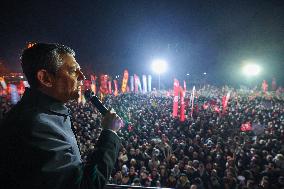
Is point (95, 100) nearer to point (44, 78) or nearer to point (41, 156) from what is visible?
point (44, 78)

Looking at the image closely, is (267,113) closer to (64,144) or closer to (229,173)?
(229,173)

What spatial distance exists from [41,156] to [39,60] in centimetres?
67

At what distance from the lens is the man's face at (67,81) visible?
179cm

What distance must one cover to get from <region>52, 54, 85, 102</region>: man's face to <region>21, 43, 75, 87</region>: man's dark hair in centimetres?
4

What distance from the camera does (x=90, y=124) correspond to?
52.3 ft

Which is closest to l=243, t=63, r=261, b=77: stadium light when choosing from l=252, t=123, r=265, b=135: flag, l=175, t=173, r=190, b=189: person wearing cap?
l=252, t=123, r=265, b=135: flag

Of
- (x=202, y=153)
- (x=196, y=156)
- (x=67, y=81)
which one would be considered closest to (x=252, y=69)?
(x=202, y=153)

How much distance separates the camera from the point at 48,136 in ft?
4.88

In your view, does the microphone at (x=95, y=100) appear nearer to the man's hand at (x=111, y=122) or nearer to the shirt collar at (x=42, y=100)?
the man's hand at (x=111, y=122)

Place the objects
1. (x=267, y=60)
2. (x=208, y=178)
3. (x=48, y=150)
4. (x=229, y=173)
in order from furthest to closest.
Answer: (x=267, y=60)
(x=208, y=178)
(x=229, y=173)
(x=48, y=150)

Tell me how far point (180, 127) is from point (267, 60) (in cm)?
6113

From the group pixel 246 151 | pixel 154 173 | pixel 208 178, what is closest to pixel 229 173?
pixel 208 178

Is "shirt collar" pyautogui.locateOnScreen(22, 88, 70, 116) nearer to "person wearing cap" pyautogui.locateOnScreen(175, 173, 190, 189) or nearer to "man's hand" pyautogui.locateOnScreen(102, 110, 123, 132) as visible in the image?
"man's hand" pyautogui.locateOnScreen(102, 110, 123, 132)

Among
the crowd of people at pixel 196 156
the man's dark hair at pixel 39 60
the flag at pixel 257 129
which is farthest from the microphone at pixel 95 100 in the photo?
the flag at pixel 257 129
